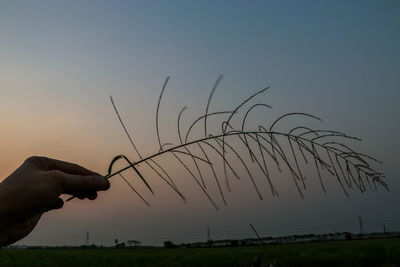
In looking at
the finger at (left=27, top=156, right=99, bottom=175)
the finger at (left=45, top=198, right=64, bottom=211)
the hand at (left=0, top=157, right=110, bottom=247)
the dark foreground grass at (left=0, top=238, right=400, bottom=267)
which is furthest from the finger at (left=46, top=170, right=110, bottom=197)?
the dark foreground grass at (left=0, top=238, right=400, bottom=267)

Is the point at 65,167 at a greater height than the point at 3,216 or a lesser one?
greater

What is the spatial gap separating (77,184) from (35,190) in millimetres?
186

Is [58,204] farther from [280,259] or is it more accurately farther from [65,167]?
[280,259]

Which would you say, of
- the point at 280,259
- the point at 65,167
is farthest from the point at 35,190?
the point at 280,259

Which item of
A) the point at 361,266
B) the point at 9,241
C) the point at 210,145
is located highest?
the point at 210,145

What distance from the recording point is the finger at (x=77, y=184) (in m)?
1.97

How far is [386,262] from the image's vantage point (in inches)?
705

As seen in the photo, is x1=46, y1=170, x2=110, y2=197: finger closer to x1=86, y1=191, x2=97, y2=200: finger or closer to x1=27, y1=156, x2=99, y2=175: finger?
x1=86, y1=191, x2=97, y2=200: finger

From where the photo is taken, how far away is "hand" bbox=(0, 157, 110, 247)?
6.34ft

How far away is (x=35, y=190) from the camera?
1.94 meters

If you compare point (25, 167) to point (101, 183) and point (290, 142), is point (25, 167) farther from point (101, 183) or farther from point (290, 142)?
point (290, 142)

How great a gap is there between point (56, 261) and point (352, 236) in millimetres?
38080

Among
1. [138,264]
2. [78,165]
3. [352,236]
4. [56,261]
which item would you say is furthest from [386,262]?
[352,236]

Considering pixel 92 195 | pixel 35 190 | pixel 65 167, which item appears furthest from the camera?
pixel 65 167
